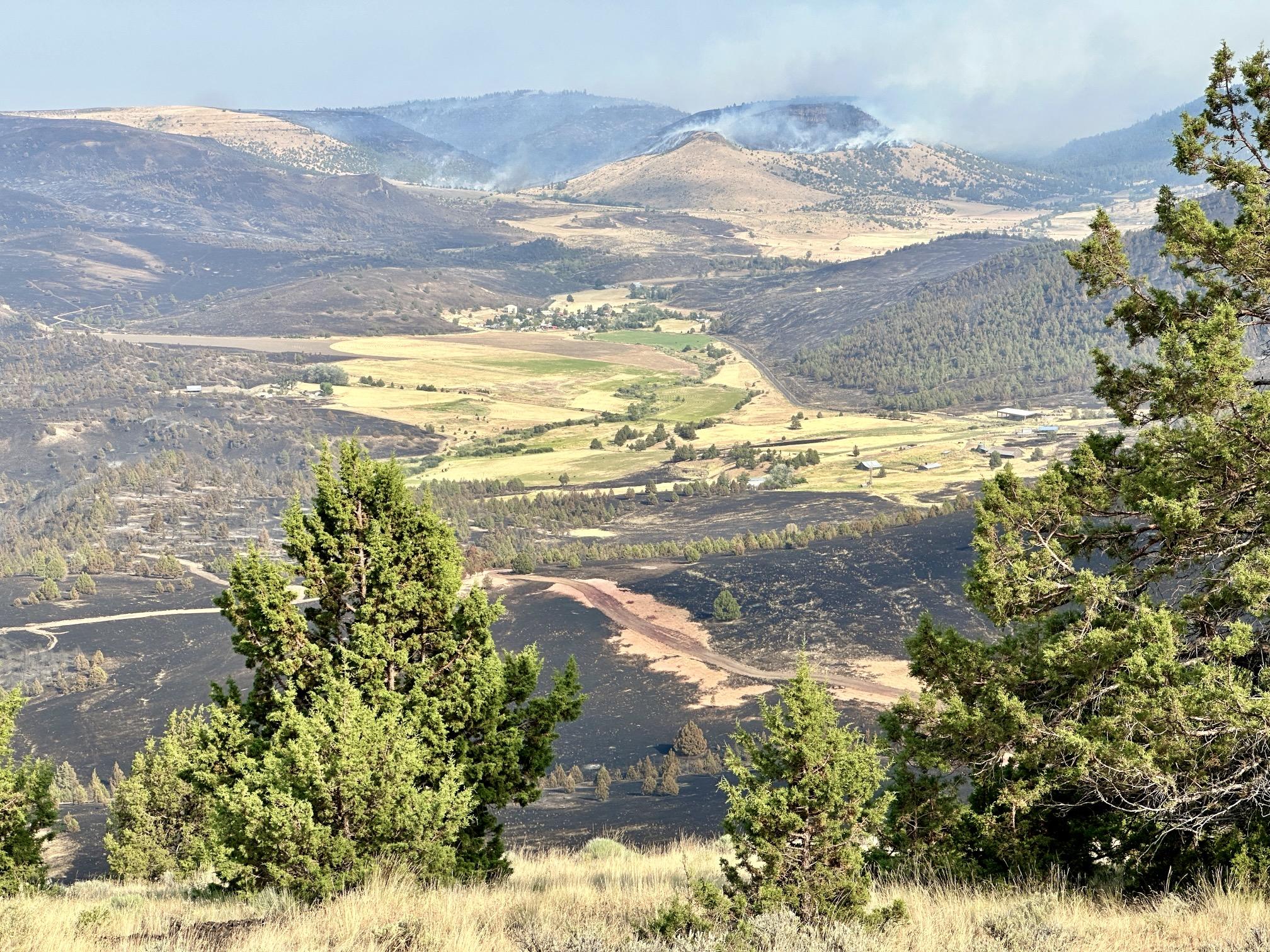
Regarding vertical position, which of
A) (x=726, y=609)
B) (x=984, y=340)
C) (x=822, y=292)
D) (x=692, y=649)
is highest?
(x=822, y=292)

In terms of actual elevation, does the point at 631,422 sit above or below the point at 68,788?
above

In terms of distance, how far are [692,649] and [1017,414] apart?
65.0 metres

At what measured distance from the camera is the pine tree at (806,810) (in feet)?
31.3

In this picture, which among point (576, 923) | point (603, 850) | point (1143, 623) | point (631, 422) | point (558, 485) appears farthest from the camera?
point (631, 422)

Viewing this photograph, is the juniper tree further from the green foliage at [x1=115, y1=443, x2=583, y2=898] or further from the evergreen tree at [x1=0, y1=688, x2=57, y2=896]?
the evergreen tree at [x1=0, y1=688, x2=57, y2=896]

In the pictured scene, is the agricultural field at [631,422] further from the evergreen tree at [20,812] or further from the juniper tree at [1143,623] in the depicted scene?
the juniper tree at [1143,623]

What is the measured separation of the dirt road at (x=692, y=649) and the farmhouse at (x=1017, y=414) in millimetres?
57299

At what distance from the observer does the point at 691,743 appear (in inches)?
1398

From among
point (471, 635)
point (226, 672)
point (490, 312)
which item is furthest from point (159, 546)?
point (490, 312)

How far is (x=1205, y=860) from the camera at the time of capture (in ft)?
34.0

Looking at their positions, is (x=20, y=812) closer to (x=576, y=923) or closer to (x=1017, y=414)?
(x=576, y=923)

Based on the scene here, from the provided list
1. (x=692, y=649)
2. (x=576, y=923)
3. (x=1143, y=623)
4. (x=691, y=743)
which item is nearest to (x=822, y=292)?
(x=692, y=649)

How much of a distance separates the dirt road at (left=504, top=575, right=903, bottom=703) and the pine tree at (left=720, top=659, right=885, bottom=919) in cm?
2403

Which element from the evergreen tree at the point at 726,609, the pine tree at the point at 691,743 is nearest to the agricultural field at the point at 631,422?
the evergreen tree at the point at 726,609
